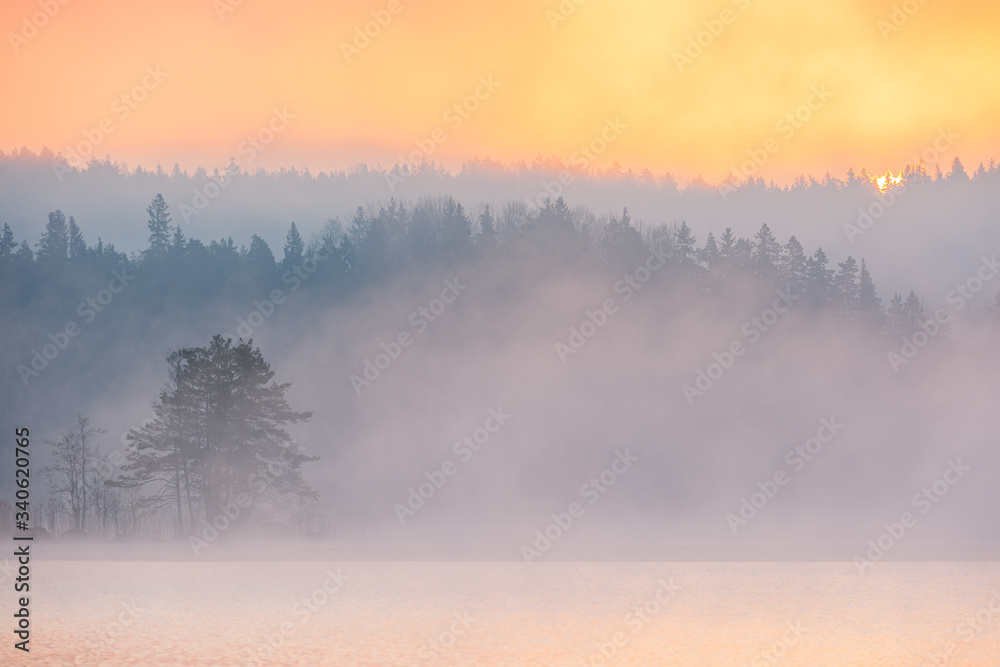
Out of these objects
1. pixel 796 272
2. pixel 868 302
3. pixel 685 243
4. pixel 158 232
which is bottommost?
pixel 868 302

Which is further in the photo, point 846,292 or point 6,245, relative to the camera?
point 6,245

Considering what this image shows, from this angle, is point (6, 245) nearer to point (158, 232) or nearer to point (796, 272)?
point (158, 232)

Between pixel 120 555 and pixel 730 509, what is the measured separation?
55.1 m

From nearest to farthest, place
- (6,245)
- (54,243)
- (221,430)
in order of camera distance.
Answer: (221,430), (6,245), (54,243)

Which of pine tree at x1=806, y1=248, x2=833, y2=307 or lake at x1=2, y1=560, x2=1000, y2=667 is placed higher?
pine tree at x1=806, y1=248, x2=833, y2=307

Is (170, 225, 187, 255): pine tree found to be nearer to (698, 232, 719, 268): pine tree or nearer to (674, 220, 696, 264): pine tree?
(674, 220, 696, 264): pine tree

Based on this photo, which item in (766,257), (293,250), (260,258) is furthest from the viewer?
(260,258)

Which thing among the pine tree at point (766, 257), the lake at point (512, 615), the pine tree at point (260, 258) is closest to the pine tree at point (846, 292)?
the pine tree at point (766, 257)

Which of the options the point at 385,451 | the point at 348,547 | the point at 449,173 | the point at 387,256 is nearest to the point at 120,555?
the point at 348,547

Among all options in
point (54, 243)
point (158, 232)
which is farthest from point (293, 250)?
point (54, 243)

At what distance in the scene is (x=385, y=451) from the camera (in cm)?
10800

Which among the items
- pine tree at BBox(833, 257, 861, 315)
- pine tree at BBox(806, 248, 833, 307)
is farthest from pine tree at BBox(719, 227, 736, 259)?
pine tree at BBox(833, 257, 861, 315)

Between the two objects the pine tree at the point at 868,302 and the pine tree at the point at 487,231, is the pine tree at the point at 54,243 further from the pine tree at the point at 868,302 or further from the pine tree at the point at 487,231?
the pine tree at the point at 868,302

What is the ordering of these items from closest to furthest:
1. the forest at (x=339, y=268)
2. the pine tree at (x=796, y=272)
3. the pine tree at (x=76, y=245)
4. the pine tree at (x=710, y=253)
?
the pine tree at (x=796, y=272)
the forest at (x=339, y=268)
the pine tree at (x=710, y=253)
the pine tree at (x=76, y=245)
